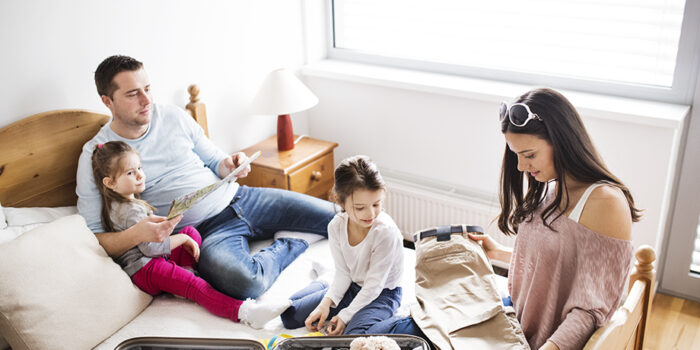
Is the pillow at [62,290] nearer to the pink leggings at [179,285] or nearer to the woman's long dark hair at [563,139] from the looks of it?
the pink leggings at [179,285]

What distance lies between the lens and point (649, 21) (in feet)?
7.77

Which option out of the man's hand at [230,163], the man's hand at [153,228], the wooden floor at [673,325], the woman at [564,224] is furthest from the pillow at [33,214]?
the wooden floor at [673,325]

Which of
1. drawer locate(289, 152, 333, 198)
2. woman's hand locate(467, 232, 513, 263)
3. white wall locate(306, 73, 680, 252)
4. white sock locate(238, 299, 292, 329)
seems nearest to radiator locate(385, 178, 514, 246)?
white wall locate(306, 73, 680, 252)

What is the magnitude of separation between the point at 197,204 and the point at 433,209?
1.16 metres

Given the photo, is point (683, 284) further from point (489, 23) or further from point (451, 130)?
point (489, 23)

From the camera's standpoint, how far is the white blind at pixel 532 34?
2.39 meters

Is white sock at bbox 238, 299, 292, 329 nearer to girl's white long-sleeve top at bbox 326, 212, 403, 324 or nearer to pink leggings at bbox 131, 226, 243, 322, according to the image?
pink leggings at bbox 131, 226, 243, 322

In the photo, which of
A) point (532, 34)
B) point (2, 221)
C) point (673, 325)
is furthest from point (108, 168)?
point (673, 325)

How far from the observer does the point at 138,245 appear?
6.84 feet

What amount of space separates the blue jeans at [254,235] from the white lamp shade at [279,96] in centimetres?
39

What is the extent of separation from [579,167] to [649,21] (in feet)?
3.91

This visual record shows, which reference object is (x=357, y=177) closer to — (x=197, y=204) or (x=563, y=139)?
(x=563, y=139)

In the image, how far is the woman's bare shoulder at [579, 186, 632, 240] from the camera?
1.47 meters

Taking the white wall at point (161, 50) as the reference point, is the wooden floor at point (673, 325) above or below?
below
